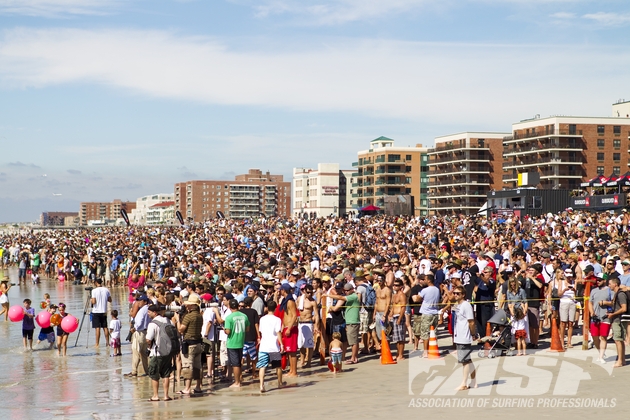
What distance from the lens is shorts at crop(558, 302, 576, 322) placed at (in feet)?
45.2

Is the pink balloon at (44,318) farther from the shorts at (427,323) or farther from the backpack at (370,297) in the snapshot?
the shorts at (427,323)

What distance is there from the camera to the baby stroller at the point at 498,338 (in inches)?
515

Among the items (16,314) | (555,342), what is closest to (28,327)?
(16,314)

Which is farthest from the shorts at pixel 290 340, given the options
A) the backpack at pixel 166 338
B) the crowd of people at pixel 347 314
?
the backpack at pixel 166 338

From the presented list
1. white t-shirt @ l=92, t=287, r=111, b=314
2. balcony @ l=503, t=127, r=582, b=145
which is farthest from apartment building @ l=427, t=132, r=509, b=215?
white t-shirt @ l=92, t=287, r=111, b=314

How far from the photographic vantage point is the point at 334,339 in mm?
13203

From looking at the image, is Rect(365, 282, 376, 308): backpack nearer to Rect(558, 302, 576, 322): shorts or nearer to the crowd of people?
the crowd of people

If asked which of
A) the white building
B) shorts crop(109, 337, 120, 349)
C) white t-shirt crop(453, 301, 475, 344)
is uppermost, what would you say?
the white building

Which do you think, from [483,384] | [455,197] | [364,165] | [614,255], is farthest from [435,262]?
[364,165]

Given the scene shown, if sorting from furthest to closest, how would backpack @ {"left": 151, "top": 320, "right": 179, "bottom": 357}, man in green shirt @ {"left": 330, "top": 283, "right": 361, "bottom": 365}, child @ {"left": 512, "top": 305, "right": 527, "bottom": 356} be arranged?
1. man in green shirt @ {"left": 330, "top": 283, "right": 361, "bottom": 365}
2. child @ {"left": 512, "top": 305, "right": 527, "bottom": 356}
3. backpack @ {"left": 151, "top": 320, "right": 179, "bottom": 357}

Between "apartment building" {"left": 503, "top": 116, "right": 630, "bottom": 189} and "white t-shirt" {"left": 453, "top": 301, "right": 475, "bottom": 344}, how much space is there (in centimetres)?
8570

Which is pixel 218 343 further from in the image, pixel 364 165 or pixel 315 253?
pixel 364 165

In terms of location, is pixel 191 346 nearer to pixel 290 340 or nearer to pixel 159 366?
pixel 159 366

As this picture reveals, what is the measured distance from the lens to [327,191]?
155 metres
